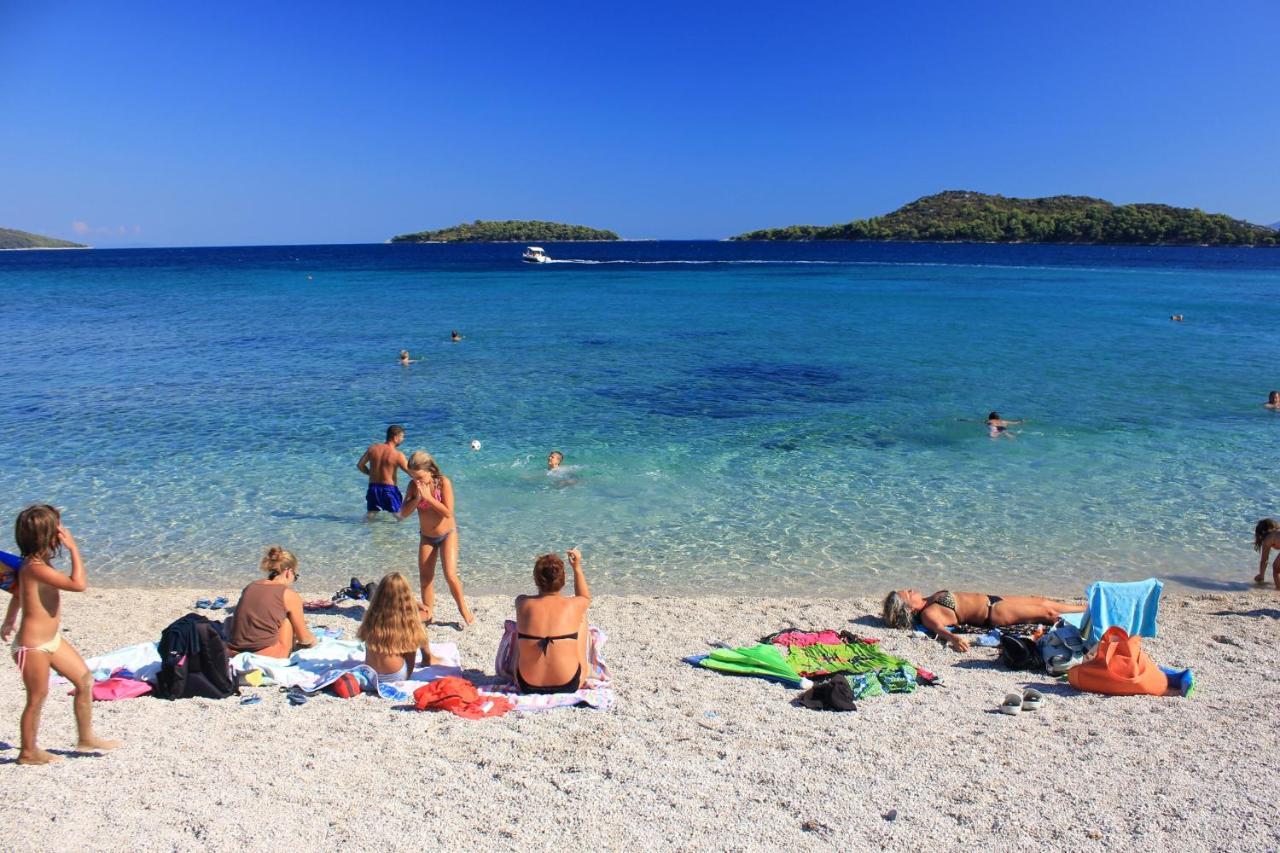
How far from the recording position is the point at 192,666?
663 cm

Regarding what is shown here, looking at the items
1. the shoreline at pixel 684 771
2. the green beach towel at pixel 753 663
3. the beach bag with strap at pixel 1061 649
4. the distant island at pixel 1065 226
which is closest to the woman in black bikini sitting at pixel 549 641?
the shoreline at pixel 684 771

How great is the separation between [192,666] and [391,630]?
1.53 meters

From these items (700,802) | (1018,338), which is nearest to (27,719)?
(700,802)

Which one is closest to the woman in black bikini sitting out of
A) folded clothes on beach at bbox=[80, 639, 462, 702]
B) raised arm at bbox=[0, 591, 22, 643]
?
folded clothes on beach at bbox=[80, 639, 462, 702]

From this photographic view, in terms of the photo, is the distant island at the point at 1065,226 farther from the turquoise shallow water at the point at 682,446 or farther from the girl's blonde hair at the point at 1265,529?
the girl's blonde hair at the point at 1265,529

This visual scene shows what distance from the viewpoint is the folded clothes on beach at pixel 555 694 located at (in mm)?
6504

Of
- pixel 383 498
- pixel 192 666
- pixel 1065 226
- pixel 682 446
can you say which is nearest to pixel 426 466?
pixel 192 666

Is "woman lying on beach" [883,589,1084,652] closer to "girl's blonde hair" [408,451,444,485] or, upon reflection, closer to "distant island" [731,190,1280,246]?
"girl's blonde hair" [408,451,444,485]

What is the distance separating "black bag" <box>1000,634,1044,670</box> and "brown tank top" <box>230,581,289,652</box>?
6.36 metres

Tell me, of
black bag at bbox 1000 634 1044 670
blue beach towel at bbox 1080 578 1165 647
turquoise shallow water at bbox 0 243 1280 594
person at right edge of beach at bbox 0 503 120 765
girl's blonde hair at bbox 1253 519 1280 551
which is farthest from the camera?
turquoise shallow water at bbox 0 243 1280 594

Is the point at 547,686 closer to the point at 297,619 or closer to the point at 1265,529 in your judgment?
the point at 297,619

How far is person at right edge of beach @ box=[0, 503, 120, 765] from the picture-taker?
15.9 ft

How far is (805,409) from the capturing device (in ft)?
63.5

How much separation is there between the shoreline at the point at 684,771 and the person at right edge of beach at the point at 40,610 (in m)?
0.55
